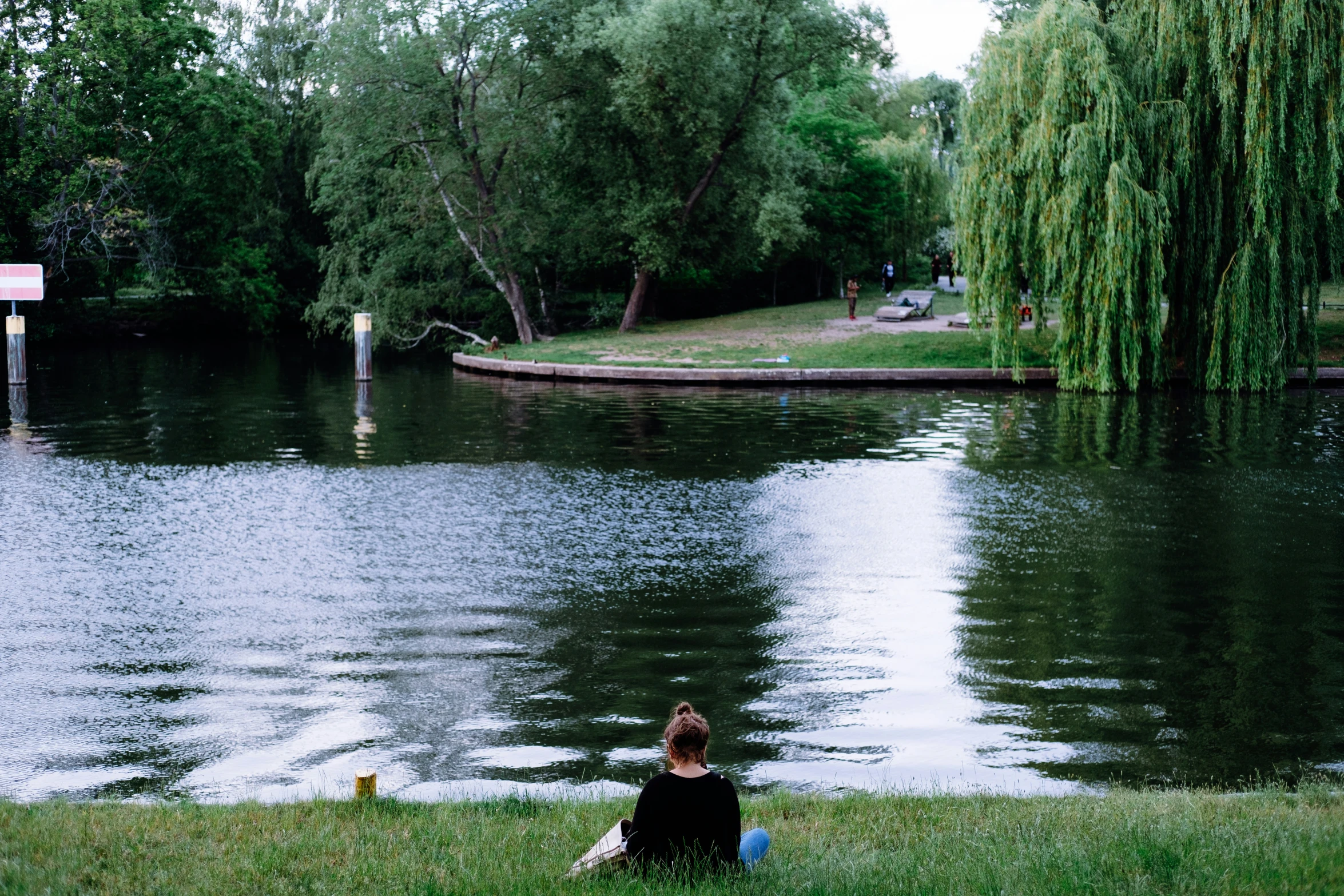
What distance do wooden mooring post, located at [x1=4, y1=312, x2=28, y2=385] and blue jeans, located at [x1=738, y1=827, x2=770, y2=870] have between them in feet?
97.1

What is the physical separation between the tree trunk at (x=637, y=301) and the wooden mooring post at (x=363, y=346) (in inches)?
552

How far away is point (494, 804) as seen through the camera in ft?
21.2

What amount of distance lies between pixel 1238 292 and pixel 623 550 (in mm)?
18947

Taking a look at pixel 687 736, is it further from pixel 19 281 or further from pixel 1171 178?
pixel 19 281

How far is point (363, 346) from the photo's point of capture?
105 feet

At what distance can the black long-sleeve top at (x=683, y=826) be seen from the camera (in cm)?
522

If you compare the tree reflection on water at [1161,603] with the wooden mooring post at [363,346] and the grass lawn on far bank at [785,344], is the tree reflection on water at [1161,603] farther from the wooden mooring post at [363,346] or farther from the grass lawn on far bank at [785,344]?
the wooden mooring post at [363,346]

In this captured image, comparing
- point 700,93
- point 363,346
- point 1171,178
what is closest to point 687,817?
point 1171,178

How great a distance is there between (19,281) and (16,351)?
3.33 m

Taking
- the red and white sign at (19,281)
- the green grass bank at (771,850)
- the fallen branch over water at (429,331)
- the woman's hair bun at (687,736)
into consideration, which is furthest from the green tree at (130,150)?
the woman's hair bun at (687,736)

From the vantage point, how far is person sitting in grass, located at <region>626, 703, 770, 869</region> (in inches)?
206

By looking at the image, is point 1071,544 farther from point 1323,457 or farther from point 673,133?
point 673,133

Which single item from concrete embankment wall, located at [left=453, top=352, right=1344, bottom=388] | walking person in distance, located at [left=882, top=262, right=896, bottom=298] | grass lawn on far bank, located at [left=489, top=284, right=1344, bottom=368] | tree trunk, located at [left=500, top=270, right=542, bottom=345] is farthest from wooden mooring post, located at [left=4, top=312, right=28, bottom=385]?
walking person in distance, located at [left=882, top=262, right=896, bottom=298]

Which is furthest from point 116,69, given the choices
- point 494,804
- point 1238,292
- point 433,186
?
point 494,804
